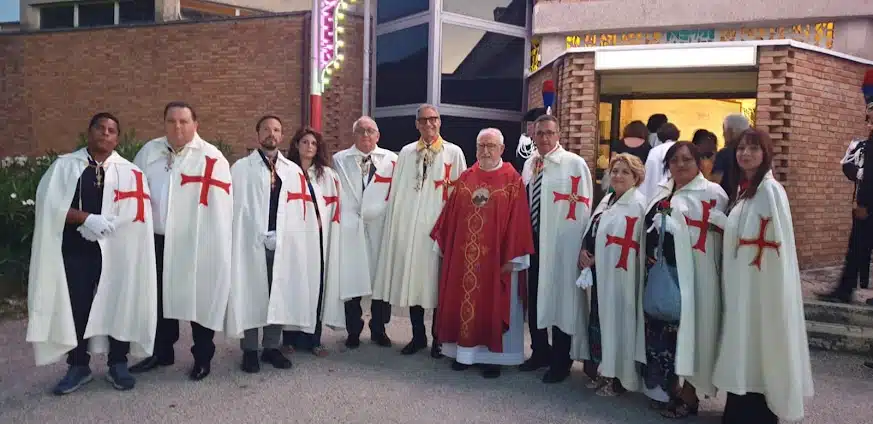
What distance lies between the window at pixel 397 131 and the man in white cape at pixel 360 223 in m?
6.70

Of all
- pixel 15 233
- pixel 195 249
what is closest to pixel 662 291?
pixel 195 249

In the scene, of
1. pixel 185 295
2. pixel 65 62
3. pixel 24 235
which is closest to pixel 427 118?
pixel 185 295

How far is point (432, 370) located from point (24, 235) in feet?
15.6

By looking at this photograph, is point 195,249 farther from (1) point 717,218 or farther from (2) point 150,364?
(1) point 717,218

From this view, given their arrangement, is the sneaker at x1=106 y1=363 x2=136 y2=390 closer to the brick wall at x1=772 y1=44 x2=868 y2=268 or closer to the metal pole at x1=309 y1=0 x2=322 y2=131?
the brick wall at x1=772 y1=44 x2=868 y2=268

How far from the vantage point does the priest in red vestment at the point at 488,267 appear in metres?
4.95

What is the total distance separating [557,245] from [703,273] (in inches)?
46.6

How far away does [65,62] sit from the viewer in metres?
14.3

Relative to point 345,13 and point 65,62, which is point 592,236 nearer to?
point 345,13

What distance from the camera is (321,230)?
17.7 feet

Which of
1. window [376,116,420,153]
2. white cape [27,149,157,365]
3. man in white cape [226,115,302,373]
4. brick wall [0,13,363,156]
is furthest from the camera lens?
brick wall [0,13,363,156]

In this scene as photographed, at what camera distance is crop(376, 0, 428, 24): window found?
12227 millimetres

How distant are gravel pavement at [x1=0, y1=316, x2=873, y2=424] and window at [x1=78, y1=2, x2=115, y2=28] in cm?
1307

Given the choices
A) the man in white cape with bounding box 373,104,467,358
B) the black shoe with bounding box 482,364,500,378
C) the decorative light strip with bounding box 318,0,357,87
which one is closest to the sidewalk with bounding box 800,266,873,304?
the black shoe with bounding box 482,364,500,378
